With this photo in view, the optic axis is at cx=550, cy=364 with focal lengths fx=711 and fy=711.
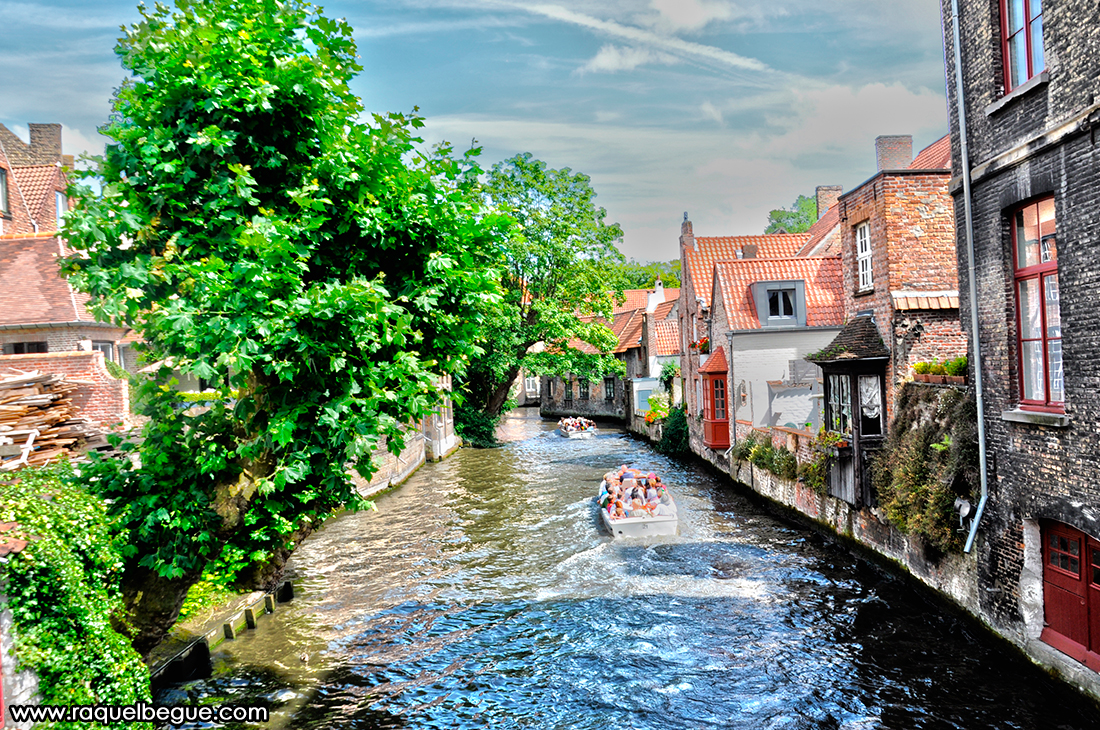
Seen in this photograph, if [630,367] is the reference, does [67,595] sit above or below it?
below

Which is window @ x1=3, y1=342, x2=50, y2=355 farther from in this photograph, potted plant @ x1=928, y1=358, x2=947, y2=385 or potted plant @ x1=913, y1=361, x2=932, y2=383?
potted plant @ x1=928, y1=358, x2=947, y2=385

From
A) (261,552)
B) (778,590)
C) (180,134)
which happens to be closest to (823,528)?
(778,590)

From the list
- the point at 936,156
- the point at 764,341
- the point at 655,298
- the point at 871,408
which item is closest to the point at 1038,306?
the point at 871,408

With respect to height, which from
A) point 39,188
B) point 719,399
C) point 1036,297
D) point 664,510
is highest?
point 39,188

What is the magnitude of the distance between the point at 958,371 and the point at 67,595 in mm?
11857

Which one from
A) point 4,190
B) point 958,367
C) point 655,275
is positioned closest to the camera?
point 958,367

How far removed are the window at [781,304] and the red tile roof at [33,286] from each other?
1975cm

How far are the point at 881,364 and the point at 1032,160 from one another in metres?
5.68

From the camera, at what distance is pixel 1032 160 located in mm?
8250

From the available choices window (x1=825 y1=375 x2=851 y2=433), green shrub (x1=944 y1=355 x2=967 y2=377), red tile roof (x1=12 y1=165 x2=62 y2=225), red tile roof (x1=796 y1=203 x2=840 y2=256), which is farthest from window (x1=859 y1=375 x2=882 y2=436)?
red tile roof (x1=12 y1=165 x2=62 y2=225)

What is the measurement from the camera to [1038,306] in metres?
8.50

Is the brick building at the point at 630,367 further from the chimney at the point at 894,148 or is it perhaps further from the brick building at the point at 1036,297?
the brick building at the point at 1036,297

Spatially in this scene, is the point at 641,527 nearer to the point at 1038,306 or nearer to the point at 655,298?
the point at 1038,306

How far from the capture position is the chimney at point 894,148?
86.2 ft
